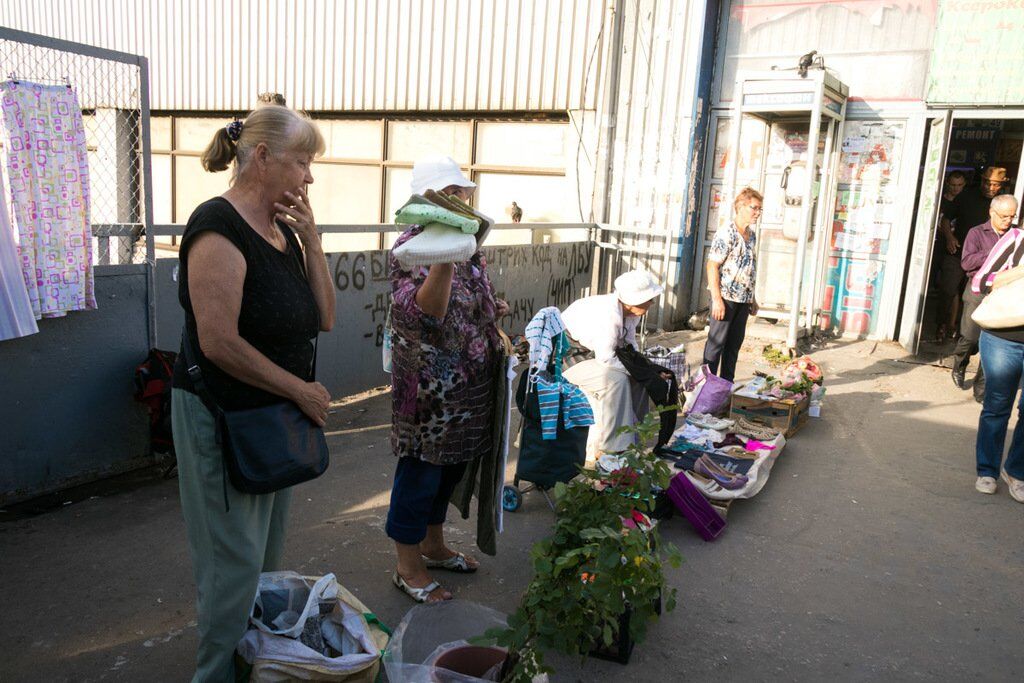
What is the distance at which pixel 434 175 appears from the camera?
10.7 feet

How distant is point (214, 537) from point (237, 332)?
2.08 ft

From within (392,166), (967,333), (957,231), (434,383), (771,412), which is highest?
(392,166)

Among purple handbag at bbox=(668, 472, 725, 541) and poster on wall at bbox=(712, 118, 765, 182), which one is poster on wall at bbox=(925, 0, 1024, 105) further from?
purple handbag at bbox=(668, 472, 725, 541)

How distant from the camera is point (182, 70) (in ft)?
47.0

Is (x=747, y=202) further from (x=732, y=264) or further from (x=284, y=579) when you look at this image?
(x=284, y=579)

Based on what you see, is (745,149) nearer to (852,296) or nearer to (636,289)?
(852,296)

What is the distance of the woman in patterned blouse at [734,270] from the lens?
20.9 ft

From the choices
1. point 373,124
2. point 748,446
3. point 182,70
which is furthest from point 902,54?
point 182,70

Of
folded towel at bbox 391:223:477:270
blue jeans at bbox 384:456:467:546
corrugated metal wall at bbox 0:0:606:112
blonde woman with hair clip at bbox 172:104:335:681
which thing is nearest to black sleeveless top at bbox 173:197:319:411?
blonde woman with hair clip at bbox 172:104:335:681

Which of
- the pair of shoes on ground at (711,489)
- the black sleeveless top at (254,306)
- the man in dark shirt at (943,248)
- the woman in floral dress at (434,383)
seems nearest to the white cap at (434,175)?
the woman in floral dress at (434,383)

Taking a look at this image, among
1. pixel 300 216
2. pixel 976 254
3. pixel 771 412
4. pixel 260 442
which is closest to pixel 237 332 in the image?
pixel 260 442

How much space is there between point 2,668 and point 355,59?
10872mm

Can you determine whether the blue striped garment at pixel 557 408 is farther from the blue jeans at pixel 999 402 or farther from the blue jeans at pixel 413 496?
the blue jeans at pixel 999 402

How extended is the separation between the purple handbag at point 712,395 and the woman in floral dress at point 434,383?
10.7ft
